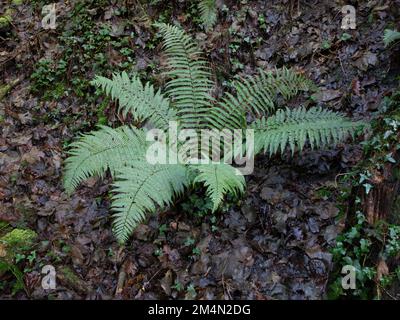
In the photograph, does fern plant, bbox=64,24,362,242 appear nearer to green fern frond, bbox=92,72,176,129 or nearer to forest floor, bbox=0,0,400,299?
green fern frond, bbox=92,72,176,129

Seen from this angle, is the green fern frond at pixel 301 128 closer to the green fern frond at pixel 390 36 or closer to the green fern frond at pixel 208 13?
the green fern frond at pixel 390 36

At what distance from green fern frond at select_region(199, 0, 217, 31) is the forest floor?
0.13m

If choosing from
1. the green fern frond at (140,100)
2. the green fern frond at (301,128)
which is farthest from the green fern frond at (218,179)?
the green fern frond at (140,100)

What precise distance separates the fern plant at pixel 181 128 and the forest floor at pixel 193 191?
262 millimetres

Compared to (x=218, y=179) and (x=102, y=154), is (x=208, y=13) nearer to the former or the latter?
(x=102, y=154)

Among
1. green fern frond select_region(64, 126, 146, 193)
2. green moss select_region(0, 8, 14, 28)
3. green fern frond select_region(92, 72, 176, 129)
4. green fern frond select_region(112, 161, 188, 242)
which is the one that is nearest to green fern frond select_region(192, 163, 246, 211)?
green fern frond select_region(112, 161, 188, 242)

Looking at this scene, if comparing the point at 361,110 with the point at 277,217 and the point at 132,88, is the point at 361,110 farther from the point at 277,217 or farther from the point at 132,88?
the point at 132,88

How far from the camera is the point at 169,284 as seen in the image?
332 cm

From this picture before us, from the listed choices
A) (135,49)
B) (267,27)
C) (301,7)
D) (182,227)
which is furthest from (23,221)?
(301,7)

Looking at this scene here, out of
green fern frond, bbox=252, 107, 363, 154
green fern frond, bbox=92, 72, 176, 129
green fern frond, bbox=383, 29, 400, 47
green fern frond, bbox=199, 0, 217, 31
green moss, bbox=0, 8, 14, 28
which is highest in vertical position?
green moss, bbox=0, 8, 14, 28

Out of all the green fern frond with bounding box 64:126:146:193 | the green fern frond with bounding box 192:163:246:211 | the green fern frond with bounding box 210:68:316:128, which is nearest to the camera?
the green fern frond with bounding box 192:163:246:211

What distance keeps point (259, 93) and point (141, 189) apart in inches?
62.7

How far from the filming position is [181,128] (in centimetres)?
410

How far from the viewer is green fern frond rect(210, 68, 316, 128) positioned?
394 cm
